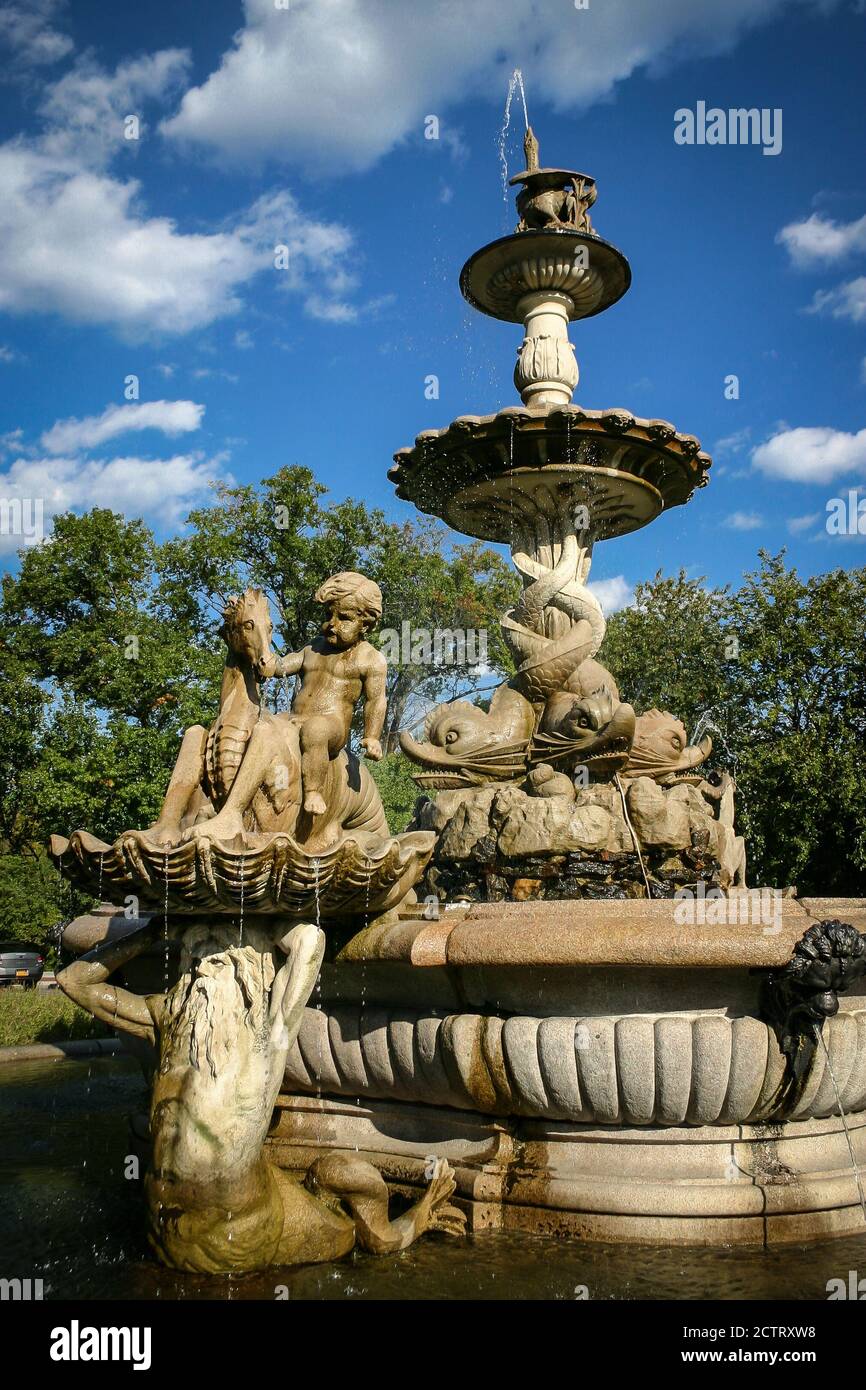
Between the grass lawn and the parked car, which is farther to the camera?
the parked car

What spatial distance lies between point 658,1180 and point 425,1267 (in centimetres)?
114

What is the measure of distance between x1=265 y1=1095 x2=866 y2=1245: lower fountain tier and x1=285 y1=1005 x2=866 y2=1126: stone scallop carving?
0.11m

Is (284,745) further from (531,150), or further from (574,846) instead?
(531,150)

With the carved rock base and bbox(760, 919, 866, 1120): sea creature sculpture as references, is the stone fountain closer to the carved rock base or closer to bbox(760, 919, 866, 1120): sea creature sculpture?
bbox(760, 919, 866, 1120): sea creature sculpture

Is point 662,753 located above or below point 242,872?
above

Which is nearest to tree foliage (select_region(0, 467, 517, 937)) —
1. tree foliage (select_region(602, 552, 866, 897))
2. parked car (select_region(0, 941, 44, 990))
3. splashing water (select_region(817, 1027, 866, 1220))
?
parked car (select_region(0, 941, 44, 990))

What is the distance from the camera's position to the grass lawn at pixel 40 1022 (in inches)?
442

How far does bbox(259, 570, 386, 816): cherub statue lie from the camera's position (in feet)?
19.5

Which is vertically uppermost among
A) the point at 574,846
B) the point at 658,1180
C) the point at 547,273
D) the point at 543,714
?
the point at 547,273

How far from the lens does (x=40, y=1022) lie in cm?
1170

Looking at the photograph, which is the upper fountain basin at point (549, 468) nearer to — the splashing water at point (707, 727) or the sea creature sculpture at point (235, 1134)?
the sea creature sculpture at point (235, 1134)

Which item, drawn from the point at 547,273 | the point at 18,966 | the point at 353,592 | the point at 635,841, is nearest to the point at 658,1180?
the point at 635,841
